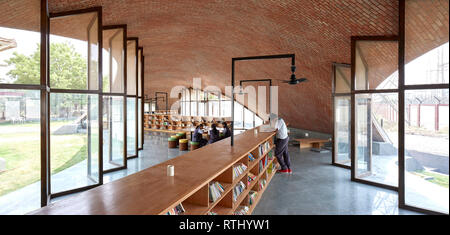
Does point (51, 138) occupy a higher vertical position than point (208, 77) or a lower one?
lower

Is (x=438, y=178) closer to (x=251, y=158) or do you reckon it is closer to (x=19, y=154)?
(x=251, y=158)

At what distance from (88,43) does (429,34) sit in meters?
6.33

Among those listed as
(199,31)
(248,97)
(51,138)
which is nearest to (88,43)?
(51,138)

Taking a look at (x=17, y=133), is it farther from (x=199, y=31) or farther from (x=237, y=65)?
(x=237, y=65)

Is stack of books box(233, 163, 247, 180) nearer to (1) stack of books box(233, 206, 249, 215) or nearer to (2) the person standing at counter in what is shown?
(1) stack of books box(233, 206, 249, 215)

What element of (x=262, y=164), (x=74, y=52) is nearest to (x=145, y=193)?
(x=262, y=164)

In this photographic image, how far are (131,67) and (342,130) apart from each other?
7.31m

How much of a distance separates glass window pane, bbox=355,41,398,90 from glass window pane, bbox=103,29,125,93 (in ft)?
21.3

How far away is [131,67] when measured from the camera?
8.31m

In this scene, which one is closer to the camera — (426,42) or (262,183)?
(426,42)

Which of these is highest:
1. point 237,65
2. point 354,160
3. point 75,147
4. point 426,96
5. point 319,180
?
point 237,65

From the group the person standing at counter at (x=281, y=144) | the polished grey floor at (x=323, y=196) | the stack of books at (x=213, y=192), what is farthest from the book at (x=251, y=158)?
the person standing at counter at (x=281, y=144)

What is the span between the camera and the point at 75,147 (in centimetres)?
521

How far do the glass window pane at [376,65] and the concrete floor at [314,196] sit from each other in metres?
2.34
